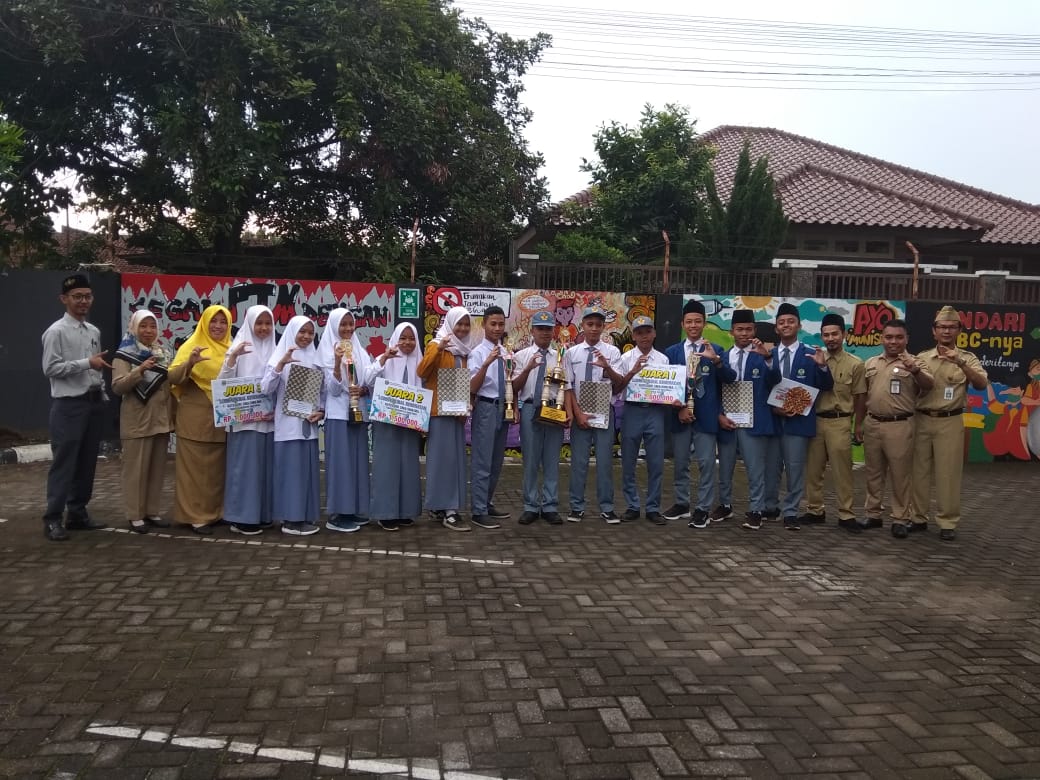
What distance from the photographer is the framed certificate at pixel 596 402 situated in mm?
7293

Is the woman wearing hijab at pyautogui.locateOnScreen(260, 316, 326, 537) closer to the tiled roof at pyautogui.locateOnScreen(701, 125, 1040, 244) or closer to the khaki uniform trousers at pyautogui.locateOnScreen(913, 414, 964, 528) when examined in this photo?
the khaki uniform trousers at pyautogui.locateOnScreen(913, 414, 964, 528)

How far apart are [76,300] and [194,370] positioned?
3.39ft

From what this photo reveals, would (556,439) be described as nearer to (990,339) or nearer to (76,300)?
(76,300)

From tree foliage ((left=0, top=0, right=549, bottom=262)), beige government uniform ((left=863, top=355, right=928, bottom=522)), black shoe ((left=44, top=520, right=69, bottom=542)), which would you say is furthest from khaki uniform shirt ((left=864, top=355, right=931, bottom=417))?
tree foliage ((left=0, top=0, right=549, bottom=262))

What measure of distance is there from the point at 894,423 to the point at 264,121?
10.2 meters

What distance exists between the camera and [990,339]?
1167 centimetres

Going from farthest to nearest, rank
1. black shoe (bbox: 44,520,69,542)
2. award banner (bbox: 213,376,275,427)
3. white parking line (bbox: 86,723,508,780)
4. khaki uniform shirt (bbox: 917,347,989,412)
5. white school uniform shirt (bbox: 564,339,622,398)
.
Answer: white school uniform shirt (bbox: 564,339,622,398), khaki uniform shirt (bbox: 917,347,989,412), award banner (bbox: 213,376,275,427), black shoe (bbox: 44,520,69,542), white parking line (bbox: 86,723,508,780)

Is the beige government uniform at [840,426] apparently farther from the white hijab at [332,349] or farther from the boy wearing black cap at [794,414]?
the white hijab at [332,349]

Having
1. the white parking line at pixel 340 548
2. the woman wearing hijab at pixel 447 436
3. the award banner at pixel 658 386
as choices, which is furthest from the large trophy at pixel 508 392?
the white parking line at pixel 340 548

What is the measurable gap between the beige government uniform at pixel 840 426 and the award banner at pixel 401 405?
355 centimetres

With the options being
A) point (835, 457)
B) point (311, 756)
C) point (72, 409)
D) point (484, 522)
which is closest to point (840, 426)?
point (835, 457)

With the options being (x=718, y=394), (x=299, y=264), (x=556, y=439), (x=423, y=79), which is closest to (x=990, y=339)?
(x=718, y=394)

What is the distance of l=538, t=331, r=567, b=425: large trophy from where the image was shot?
7172mm

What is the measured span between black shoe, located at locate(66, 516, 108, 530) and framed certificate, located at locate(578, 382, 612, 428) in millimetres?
4165
